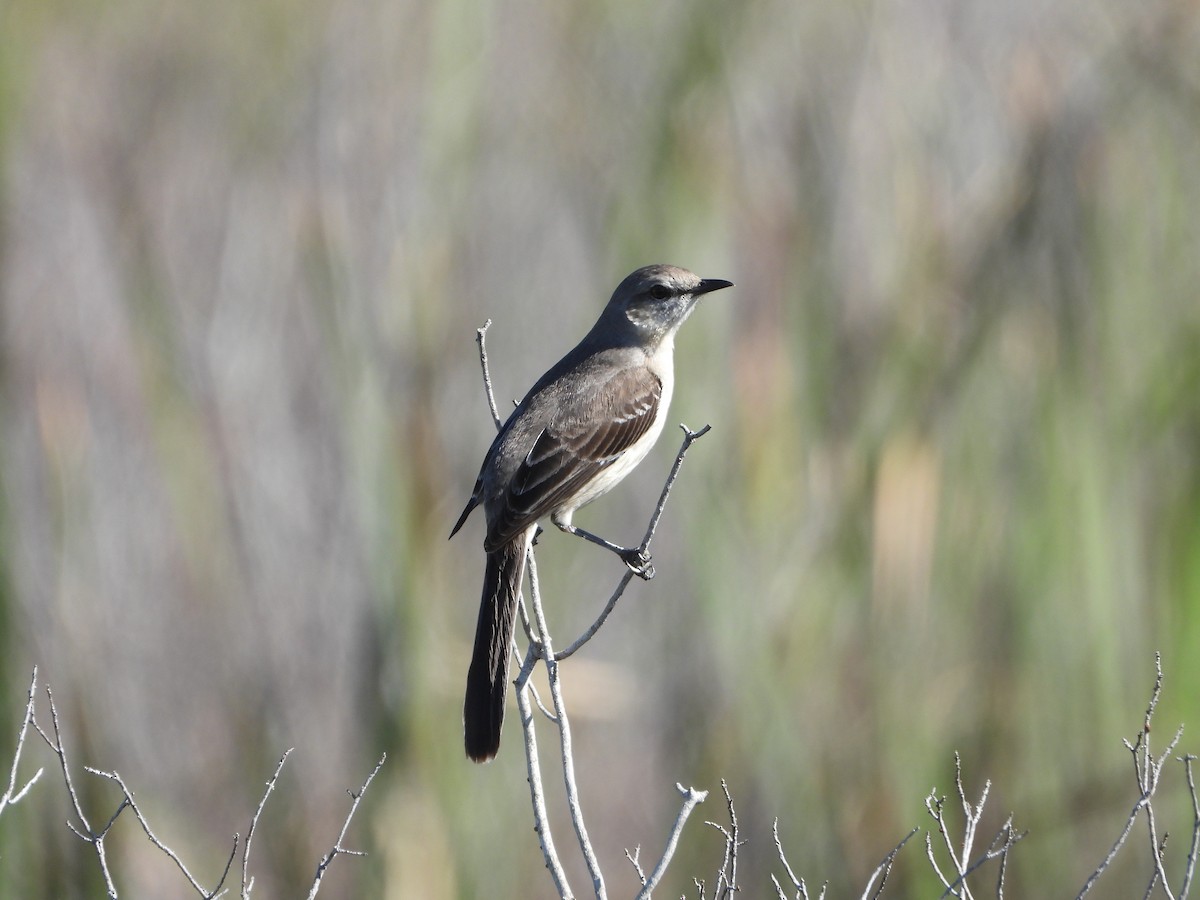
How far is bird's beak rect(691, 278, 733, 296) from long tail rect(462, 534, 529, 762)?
1068 millimetres

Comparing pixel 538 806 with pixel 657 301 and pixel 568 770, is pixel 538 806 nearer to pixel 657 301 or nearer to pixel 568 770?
pixel 568 770

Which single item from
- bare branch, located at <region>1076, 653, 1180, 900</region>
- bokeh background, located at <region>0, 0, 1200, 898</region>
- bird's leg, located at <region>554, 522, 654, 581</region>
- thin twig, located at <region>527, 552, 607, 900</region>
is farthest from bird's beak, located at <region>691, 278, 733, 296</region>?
bare branch, located at <region>1076, 653, 1180, 900</region>

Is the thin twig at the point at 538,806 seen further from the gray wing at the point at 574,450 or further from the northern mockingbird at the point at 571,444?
the gray wing at the point at 574,450

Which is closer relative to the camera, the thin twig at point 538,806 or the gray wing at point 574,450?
the thin twig at point 538,806

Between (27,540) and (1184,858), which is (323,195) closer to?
(27,540)

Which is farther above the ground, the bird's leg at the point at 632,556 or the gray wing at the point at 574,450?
the gray wing at the point at 574,450

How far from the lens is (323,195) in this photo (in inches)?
228

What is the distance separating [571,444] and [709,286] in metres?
0.74

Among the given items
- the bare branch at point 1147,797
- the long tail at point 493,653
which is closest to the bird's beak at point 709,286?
the long tail at point 493,653

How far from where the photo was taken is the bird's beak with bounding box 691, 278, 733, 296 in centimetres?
479

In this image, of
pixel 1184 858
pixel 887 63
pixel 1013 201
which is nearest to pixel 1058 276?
pixel 1013 201

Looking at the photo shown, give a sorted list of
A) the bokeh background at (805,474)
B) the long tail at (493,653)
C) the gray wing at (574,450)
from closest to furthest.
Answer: the long tail at (493,653), the gray wing at (574,450), the bokeh background at (805,474)

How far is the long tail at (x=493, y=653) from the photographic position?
434cm

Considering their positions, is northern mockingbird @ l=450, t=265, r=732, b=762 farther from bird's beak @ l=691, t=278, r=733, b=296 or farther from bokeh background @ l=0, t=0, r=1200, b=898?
bokeh background @ l=0, t=0, r=1200, b=898
